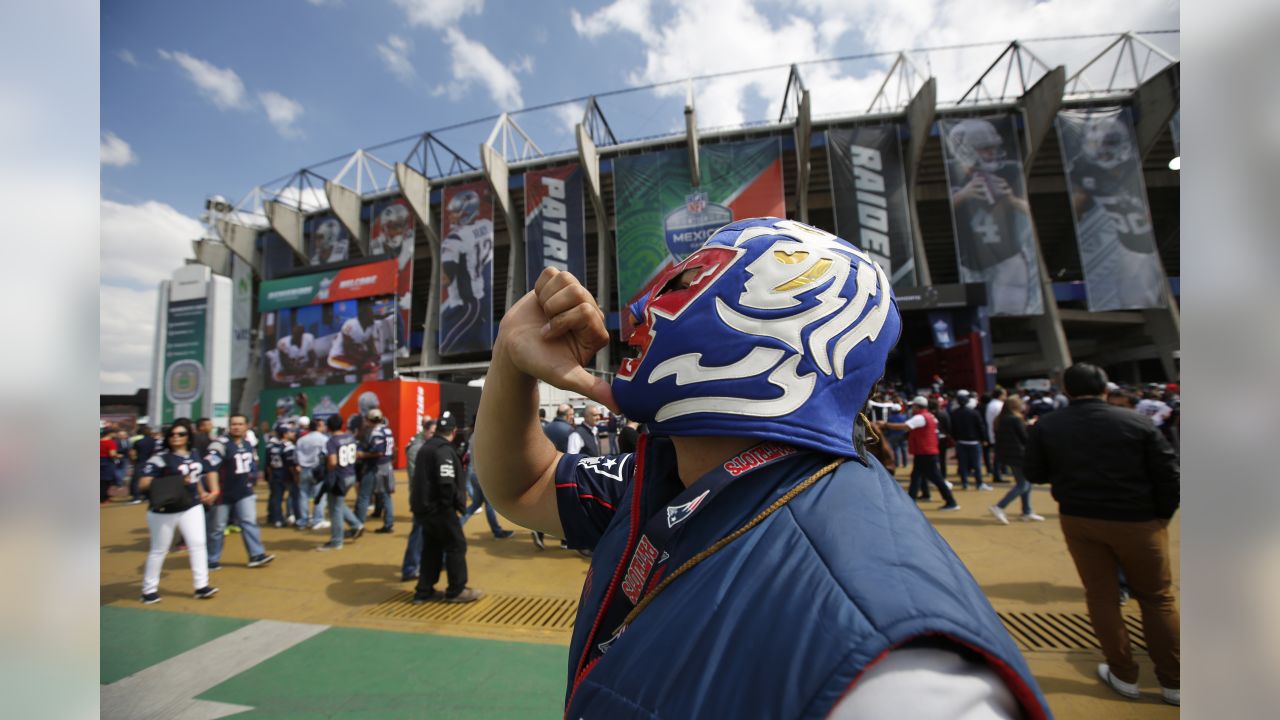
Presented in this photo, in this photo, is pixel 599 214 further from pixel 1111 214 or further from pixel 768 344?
pixel 768 344

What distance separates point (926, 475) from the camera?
753 cm

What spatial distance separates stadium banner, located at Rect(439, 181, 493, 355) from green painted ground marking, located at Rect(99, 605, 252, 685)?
57.8 ft

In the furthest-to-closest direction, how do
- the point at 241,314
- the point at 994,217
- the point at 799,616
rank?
1. the point at 241,314
2. the point at 994,217
3. the point at 799,616

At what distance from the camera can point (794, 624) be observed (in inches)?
23.6

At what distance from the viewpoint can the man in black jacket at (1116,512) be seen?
2.71 meters

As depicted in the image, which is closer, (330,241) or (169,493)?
(169,493)

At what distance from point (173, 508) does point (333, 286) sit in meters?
13.7

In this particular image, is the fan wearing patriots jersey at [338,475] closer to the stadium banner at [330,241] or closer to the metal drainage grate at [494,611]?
the metal drainage grate at [494,611]

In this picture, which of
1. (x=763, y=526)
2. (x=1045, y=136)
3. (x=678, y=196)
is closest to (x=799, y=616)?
(x=763, y=526)

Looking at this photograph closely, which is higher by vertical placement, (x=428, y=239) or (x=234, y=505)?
(x=428, y=239)

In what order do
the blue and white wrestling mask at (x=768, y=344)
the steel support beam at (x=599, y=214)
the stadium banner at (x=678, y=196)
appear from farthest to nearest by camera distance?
1. the steel support beam at (x=599, y=214)
2. the stadium banner at (x=678, y=196)
3. the blue and white wrestling mask at (x=768, y=344)

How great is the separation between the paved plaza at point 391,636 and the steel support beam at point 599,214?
50.8 ft

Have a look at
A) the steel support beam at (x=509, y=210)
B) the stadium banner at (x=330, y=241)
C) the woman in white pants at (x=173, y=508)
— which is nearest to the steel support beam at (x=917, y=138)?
the steel support beam at (x=509, y=210)
